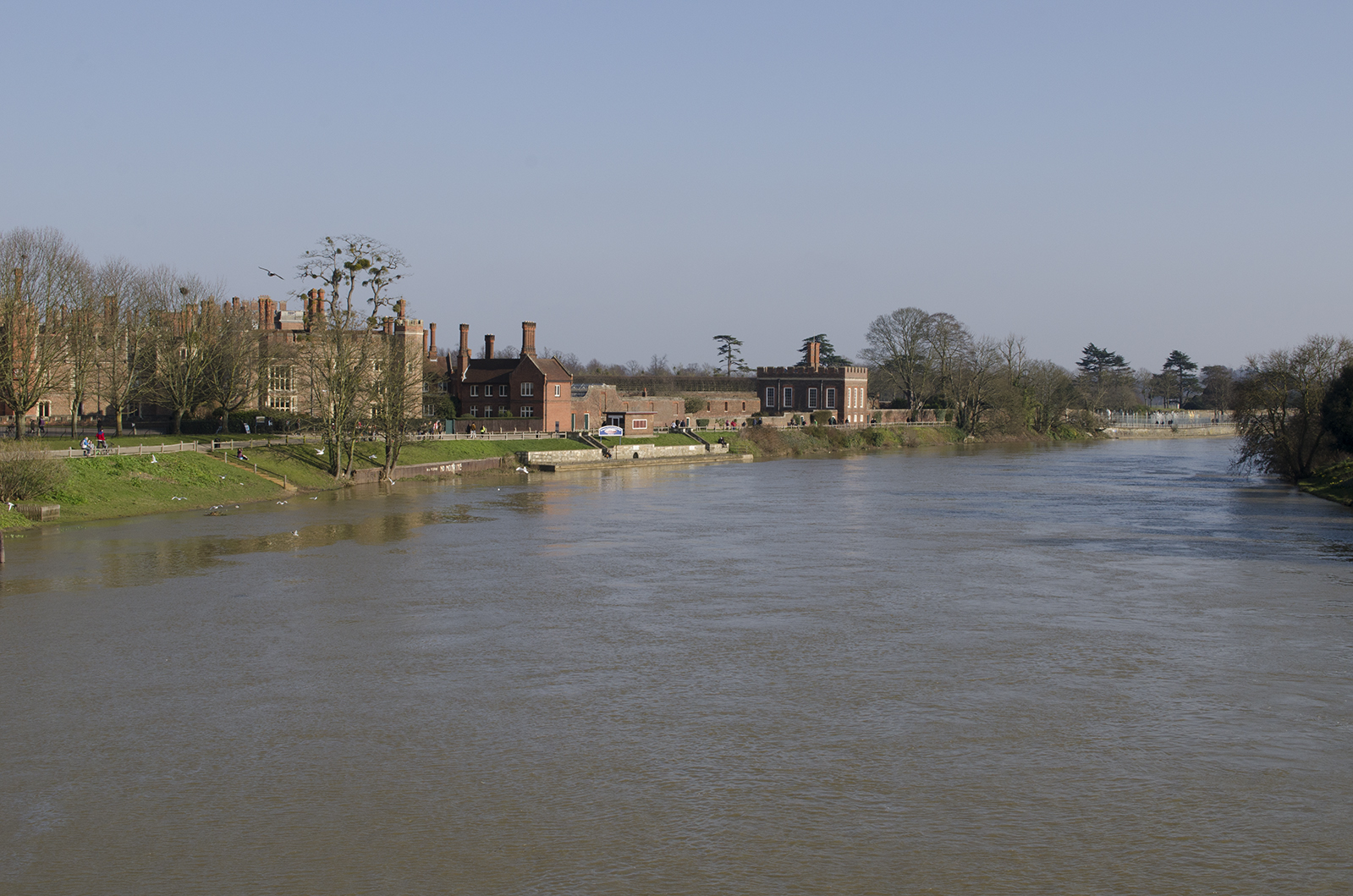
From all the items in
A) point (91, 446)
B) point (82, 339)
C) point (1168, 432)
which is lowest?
point (91, 446)

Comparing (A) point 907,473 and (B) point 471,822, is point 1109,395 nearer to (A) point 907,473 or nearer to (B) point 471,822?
(A) point 907,473

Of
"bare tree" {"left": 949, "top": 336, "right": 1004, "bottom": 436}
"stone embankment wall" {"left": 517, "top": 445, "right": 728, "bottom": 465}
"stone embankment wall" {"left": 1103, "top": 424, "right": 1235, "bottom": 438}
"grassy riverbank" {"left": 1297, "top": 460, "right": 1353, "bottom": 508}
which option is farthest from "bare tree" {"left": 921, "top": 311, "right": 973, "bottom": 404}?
"grassy riverbank" {"left": 1297, "top": 460, "right": 1353, "bottom": 508}

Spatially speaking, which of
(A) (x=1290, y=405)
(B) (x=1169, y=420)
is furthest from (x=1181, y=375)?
(A) (x=1290, y=405)

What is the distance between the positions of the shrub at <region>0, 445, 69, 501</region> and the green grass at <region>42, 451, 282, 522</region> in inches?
26.1

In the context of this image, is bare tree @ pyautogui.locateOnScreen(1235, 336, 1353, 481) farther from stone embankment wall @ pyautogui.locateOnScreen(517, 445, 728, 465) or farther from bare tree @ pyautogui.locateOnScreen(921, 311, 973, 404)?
bare tree @ pyautogui.locateOnScreen(921, 311, 973, 404)

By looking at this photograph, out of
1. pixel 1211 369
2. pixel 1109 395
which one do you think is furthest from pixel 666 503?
pixel 1211 369

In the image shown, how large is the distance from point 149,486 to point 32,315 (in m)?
10.6

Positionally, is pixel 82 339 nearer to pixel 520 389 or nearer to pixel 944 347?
pixel 520 389

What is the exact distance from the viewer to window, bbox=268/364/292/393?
63.4 metres

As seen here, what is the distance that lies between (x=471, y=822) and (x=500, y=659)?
711 centimetres

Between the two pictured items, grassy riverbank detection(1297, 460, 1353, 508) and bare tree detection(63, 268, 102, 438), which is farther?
bare tree detection(63, 268, 102, 438)

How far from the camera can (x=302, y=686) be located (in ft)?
59.2

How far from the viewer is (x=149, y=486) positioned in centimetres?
4241

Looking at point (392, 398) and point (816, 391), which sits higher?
point (816, 391)
